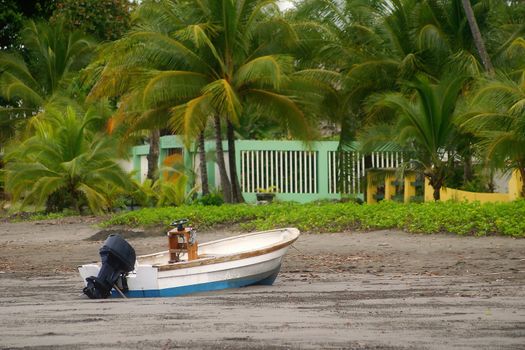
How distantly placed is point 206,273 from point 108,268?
1.11m

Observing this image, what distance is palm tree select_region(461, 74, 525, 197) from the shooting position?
18.2 metres

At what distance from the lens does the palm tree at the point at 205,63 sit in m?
22.5

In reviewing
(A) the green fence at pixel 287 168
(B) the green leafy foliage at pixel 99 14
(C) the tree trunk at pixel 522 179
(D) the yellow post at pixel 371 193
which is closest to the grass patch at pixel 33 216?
(A) the green fence at pixel 287 168

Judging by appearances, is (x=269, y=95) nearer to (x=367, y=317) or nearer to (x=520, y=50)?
(x=520, y=50)

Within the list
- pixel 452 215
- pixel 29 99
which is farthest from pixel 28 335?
pixel 29 99

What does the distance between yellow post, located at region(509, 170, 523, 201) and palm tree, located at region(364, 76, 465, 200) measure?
4.39 ft

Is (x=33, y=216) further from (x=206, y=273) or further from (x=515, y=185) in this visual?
(x=206, y=273)

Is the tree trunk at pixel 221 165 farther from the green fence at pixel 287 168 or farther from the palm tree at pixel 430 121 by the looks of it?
the palm tree at pixel 430 121

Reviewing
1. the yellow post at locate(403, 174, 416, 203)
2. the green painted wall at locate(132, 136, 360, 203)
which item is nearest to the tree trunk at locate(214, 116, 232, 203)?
the green painted wall at locate(132, 136, 360, 203)

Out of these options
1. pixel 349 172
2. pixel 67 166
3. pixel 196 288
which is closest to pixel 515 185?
pixel 349 172

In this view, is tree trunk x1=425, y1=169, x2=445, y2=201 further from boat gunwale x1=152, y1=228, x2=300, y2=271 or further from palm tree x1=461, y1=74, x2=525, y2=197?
boat gunwale x1=152, y1=228, x2=300, y2=271

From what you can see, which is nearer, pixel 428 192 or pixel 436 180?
pixel 436 180

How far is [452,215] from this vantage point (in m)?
18.3

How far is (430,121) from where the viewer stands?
2070cm
